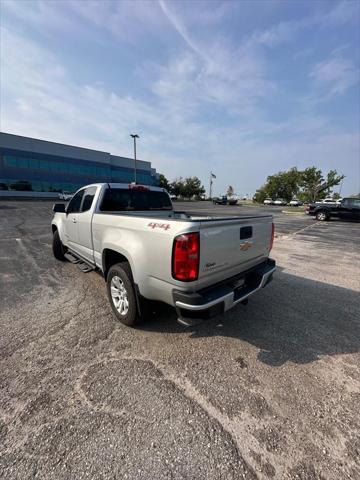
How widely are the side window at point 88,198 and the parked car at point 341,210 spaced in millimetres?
19384

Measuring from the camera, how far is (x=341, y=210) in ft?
59.3

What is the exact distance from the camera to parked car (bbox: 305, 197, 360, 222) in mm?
17436

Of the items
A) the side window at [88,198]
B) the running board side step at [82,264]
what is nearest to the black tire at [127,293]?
the running board side step at [82,264]

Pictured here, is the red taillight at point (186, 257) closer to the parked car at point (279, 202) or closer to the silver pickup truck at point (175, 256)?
the silver pickup truck at point (175, 256)

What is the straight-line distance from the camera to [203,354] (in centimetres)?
272

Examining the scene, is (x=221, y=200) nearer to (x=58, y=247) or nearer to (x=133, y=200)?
(x=58, y=247)

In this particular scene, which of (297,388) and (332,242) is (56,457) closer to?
(297,388)

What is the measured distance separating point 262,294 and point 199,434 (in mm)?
2869

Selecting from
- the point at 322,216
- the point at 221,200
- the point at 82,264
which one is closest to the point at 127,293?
the point at 82,264

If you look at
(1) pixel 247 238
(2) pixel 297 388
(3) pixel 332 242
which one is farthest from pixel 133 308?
(3) pixel 332 242

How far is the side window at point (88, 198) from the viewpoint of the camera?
4310 millimetres

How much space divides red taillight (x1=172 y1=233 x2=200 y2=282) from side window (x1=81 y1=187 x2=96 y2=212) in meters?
2.63

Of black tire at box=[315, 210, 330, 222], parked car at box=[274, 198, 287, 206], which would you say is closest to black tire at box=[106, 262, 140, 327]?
black tire at box=[315, 210, 330, 222]

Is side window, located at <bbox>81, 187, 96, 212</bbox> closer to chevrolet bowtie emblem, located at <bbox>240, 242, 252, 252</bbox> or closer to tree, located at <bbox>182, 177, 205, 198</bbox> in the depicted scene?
chevrolet bowtie emblem, located at <bbox>240, 242, 252, 252</bbox>
